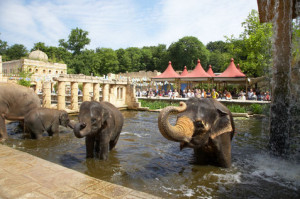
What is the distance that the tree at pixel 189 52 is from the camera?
54.2 m

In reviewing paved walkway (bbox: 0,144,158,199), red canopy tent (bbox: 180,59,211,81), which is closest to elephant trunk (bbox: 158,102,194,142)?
paved walkway (bbox: 0,144,158,199)

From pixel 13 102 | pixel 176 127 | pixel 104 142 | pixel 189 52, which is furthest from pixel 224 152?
pixel 189 52

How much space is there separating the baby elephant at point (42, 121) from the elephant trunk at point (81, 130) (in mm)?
4075

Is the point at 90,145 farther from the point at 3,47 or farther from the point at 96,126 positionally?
the point at 3,47

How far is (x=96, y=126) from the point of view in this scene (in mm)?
4812

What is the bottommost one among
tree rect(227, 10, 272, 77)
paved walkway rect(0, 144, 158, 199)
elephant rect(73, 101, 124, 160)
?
paved walkway rect(0, 144, 158, 199)

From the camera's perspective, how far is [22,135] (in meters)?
8.56

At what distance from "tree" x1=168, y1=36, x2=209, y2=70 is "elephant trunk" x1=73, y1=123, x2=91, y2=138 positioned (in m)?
51.3

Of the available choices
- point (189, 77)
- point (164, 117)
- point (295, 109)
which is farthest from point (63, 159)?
point (189, 77)

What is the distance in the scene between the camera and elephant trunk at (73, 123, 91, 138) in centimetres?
427

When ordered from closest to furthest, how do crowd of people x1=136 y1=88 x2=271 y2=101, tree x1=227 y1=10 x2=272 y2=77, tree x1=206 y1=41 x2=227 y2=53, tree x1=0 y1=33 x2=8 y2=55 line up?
crowd of people x1=136 y1=88 x2=271 y2=101 < tree x1=227 y1=10 x2=272 y2=77 < tree x1=0 y1=33 x2=8 y2=55 < tree x1=206 y1=41 x2=227 y2=53

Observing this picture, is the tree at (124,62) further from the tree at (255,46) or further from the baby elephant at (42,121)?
the baby elephant at (42,121)

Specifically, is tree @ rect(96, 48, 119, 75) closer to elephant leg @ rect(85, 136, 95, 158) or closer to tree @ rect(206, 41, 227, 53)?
tree @ rect(206, 41, 227, 53)

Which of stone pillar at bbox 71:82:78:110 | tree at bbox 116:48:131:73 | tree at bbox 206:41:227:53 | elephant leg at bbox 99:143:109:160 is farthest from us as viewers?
tree at bbox 206:41:227:53
